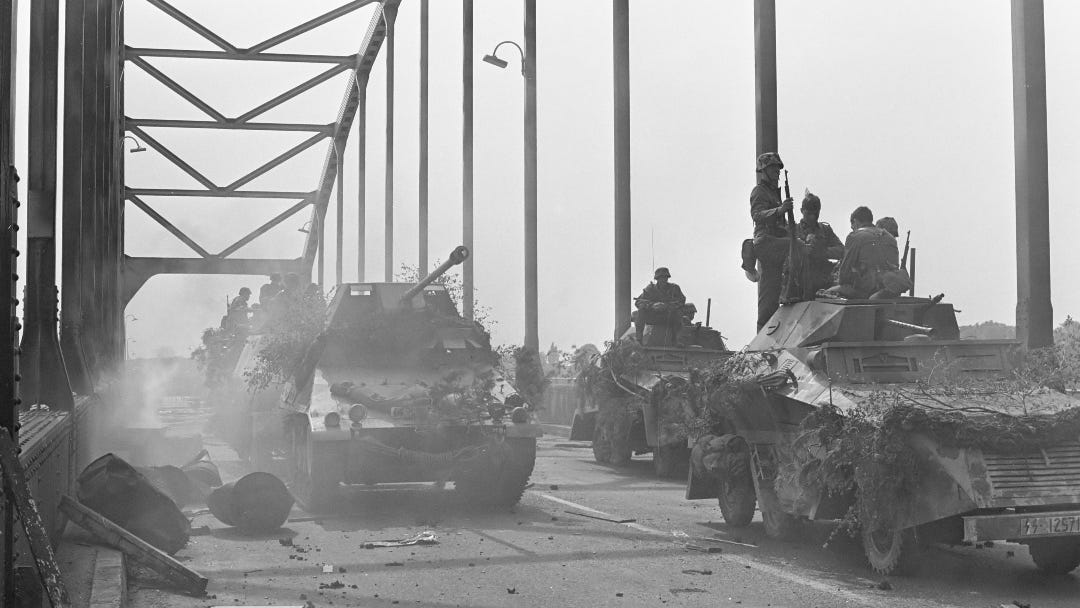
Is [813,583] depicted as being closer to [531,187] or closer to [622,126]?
[622,126]

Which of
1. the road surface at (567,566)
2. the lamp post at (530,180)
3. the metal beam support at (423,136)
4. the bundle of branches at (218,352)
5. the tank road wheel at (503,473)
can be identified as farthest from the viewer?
the metal beam support at (423,136)

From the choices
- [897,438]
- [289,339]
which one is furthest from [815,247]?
[289,339]

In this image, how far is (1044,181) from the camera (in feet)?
43.2

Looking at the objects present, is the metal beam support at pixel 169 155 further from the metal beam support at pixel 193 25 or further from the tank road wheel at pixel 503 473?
the tank road wheel at pixel 503 473

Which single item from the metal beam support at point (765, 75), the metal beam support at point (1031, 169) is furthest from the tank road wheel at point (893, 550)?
the metal beam support at point (765, 75)

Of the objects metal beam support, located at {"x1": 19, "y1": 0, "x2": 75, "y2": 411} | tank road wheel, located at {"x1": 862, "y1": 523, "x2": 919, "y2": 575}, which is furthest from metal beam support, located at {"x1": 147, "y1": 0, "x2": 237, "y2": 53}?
tank road wheel, located at {"x1": 862, "y1": 523, "x2": 919, "y2": 575}

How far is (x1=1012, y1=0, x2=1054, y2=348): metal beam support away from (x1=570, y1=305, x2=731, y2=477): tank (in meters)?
3.91

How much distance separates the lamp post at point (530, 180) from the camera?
27208 millimetres

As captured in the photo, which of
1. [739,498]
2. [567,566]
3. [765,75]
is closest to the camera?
[567,566]

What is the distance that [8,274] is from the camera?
5125 mm

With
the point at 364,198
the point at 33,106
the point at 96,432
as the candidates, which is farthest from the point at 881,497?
the point at 364,198

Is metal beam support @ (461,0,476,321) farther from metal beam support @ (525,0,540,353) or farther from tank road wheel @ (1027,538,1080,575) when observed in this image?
tank road wheel @ (1027,538,1080,575)

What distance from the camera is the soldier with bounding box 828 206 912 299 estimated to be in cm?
→ 1050

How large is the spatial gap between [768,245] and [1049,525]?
5184mm
